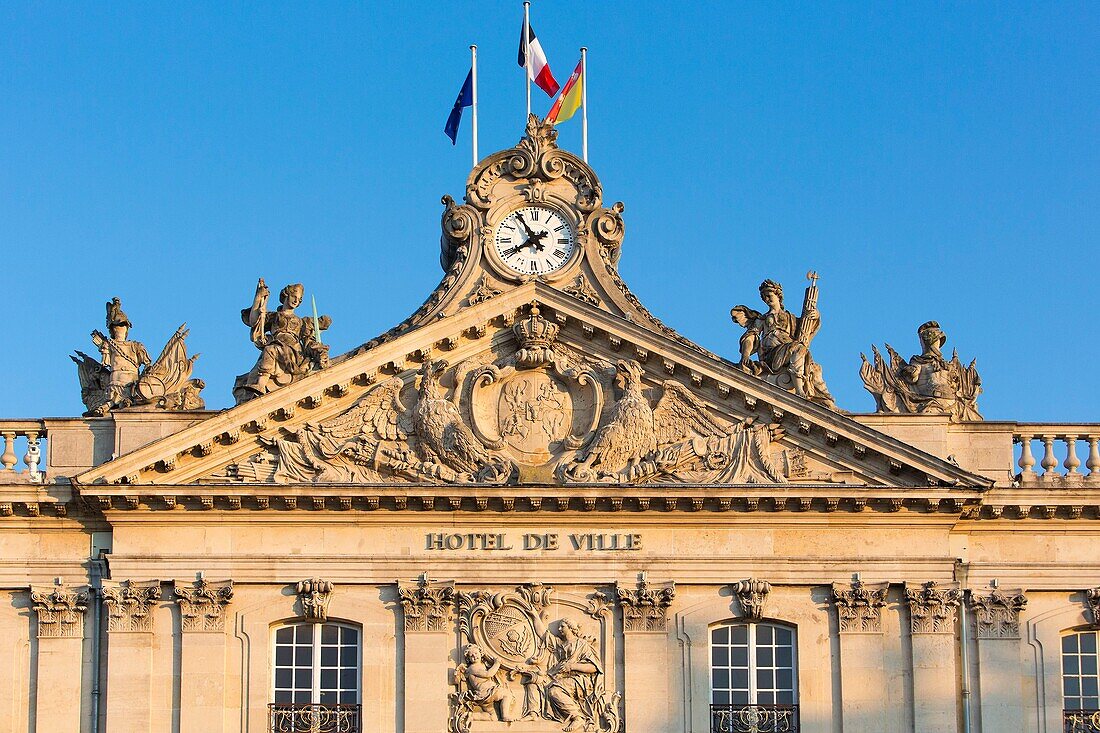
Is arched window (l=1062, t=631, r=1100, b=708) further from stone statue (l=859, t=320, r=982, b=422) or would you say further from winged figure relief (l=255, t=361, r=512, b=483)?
winged figure relief (l=255, t=361, r=512, b=483)

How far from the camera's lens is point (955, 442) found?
36.5 meters

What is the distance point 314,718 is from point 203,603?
7.32ft

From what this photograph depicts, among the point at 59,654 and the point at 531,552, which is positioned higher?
the point at 531,552

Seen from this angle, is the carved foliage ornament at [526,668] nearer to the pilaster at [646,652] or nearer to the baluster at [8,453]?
the pilaster at [646,652]

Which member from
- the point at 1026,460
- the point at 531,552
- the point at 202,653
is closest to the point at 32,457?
the point at 202,653

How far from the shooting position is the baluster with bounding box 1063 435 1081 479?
3628cm

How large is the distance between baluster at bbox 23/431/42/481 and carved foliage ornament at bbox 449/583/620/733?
6397mm

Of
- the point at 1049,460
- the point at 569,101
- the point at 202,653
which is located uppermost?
the point at 569,101

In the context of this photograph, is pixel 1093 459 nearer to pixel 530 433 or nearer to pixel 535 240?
pixel 530 433

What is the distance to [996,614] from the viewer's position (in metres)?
35.8

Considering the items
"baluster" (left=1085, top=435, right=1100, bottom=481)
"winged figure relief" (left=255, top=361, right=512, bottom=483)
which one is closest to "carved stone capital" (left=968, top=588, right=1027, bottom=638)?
"baluster" (left=1085, top=435, right=1100, bottom=481)

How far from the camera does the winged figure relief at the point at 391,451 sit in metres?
35.4

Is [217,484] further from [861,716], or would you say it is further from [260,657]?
[861,716]

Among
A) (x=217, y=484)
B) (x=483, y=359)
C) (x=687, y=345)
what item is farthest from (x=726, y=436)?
(x=217, y=484)
